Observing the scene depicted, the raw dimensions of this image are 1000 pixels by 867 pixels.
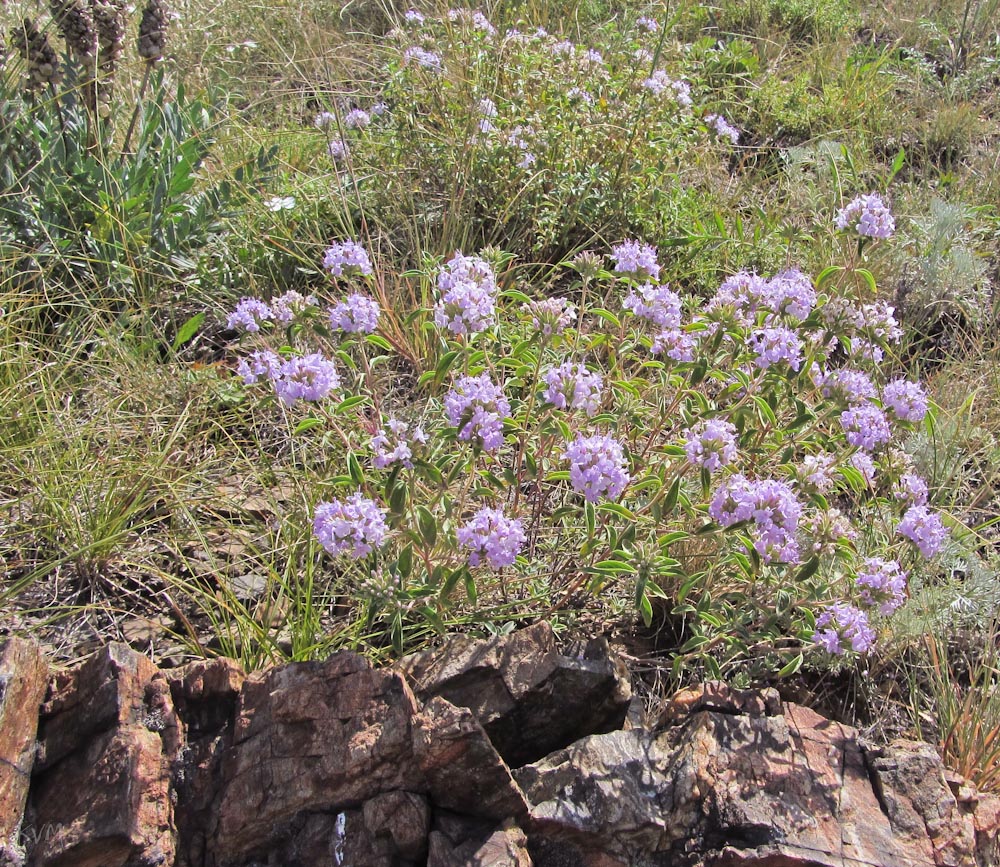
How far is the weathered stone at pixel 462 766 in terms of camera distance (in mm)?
1978

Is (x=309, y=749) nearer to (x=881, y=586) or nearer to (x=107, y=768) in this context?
(x=107, y=768)

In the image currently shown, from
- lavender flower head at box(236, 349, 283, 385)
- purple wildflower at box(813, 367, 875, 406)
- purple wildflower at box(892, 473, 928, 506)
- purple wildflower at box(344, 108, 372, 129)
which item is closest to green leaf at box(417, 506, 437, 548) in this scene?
lavender flower head at box(236, 349, 283, 385)

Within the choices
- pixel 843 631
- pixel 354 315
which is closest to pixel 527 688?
pixel 843 631

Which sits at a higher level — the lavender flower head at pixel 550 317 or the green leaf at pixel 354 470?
the lavender flower head at pixel 550 317

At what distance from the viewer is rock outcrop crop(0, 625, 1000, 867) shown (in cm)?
194

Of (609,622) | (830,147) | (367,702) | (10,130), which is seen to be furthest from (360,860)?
(830,147)

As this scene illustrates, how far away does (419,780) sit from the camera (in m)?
2.01

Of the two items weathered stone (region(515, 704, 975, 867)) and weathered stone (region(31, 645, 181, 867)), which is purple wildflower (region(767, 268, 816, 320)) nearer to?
weathered stone (region(515, 704, 975, 867))

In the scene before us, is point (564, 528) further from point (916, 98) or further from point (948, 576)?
point (916, 98)

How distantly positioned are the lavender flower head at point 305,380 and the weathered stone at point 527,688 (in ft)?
2.39

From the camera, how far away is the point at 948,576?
3.00 metres

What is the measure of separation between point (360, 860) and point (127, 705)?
626mm

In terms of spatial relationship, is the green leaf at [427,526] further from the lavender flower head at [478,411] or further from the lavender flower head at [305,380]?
the lavender flower head at [305,380]

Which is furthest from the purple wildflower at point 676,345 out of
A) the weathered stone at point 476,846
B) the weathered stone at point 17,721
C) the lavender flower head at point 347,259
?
the weathered stone at point 17,721
